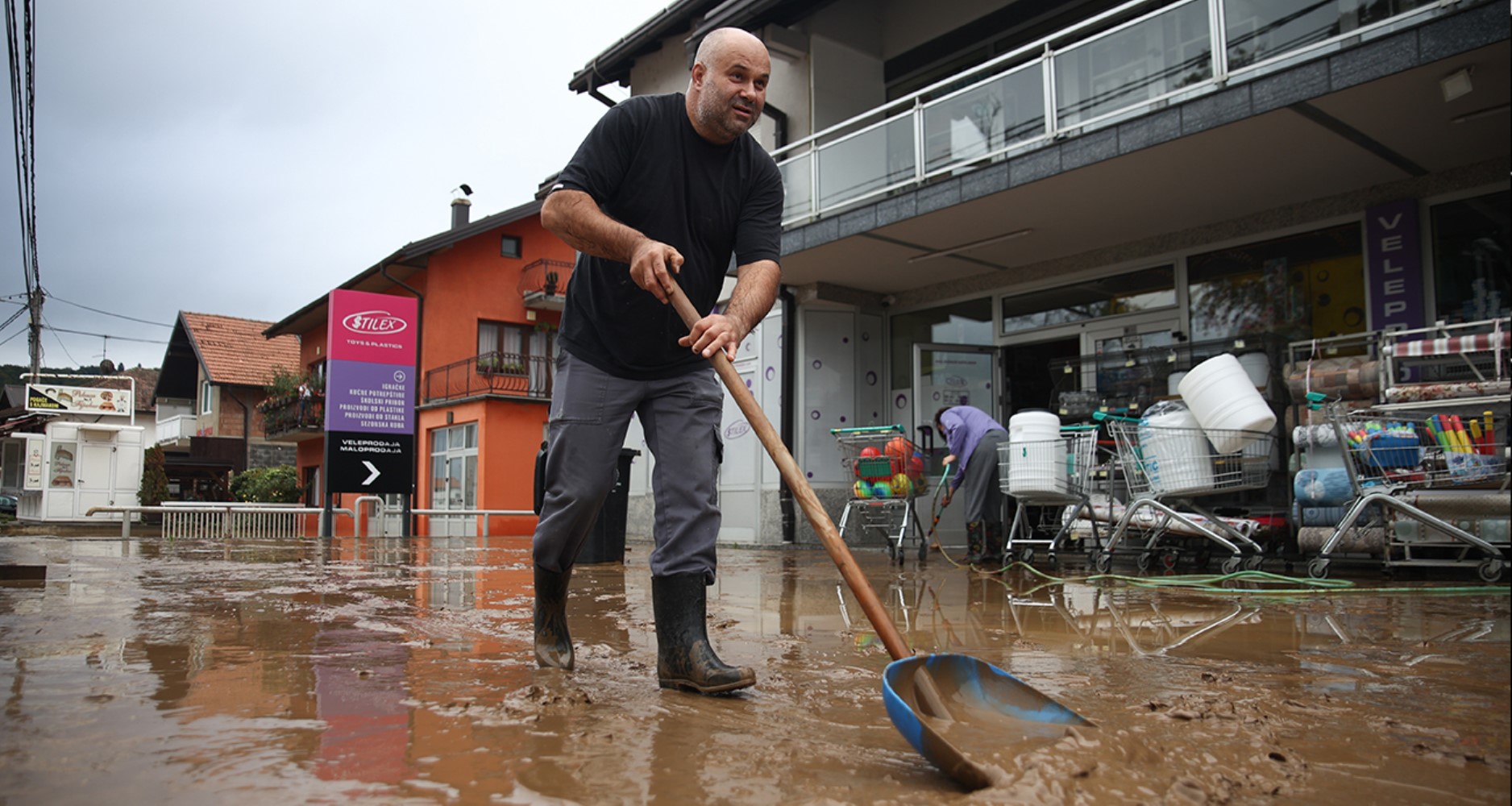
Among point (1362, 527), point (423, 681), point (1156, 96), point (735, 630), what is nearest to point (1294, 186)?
point (1156, 96)

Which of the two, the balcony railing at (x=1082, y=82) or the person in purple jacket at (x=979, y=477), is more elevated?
the balcony railing at (x=1082, y=82)

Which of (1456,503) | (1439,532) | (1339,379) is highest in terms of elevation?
(1339,379)

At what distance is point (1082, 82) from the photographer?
9.05m

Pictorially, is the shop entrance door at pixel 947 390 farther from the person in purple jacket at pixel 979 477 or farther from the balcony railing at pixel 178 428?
the balcony railing at pixel 178 428

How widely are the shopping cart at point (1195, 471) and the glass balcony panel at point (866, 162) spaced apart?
4.74 m

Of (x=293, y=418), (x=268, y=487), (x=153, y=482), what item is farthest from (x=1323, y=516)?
(x=268, y=487)

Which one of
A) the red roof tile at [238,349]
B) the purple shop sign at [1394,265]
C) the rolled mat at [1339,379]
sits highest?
the red roof tile at [238,349]

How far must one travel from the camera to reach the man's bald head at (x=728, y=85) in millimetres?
2768

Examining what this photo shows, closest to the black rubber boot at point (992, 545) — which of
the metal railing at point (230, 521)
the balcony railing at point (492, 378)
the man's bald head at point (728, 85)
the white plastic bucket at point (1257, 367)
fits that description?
the white plastic bucket at point (1257, 367)

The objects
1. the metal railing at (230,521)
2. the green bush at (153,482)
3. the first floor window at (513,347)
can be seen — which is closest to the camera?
the metal railing at (230,521)

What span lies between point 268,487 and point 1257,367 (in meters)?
31.2

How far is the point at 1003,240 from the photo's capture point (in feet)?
35.3

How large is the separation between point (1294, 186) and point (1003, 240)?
290 cm

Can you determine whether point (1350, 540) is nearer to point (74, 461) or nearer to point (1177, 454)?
point (1177, 454)
